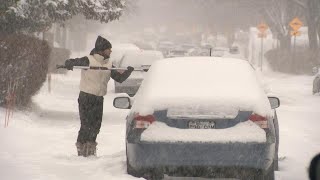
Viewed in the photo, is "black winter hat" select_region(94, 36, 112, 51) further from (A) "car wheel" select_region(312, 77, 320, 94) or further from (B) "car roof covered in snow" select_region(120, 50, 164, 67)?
(A) "car wheel" select_region(312, 77, 320, 94)

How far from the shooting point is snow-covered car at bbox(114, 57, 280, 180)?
21.5 ft

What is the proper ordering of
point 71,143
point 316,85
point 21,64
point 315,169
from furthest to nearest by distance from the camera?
point 316,85, point 21,64, point 71,143, point 315,169

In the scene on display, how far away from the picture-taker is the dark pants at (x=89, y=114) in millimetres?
8992

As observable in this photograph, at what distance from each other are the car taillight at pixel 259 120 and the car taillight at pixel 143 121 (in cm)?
100

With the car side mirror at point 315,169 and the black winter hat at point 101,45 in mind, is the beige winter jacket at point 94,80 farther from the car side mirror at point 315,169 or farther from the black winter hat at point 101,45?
the car side mirror at point 315,169

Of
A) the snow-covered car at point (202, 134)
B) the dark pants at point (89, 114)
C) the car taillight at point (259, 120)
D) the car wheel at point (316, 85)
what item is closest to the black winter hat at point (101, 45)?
the dark pants at point (89, 114)

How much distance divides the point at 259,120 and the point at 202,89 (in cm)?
69

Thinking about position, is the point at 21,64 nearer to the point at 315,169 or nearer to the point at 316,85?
the point at 315,169

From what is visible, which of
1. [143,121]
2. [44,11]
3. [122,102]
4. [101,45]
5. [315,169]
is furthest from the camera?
[44,11]

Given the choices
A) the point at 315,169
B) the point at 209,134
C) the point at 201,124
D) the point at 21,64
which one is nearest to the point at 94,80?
the point at 201,124

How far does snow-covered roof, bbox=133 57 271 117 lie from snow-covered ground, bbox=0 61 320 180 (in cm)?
98

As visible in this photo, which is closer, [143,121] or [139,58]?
[143,121]

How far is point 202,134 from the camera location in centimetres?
661

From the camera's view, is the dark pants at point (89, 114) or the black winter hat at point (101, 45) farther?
the black winter hat at point (101, 45)
